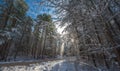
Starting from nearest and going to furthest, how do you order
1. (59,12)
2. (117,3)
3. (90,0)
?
(90,0) → (117,3) → (59,12)

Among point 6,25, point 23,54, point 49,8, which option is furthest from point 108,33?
point 23,54

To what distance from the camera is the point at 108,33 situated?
9.98ft

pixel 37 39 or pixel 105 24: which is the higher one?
pixel 37 39

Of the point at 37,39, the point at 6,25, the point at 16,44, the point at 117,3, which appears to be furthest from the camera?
the point at 37,39

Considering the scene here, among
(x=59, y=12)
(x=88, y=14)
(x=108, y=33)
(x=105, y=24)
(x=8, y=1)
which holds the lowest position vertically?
(x=108, y=33)

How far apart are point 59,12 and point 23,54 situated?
3466 centimetres

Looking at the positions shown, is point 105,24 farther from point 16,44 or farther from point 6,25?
point 16,44

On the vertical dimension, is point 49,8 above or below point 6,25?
below

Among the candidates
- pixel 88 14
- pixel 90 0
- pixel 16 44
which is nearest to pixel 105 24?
pixel 88 14

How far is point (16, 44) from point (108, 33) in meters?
27.6

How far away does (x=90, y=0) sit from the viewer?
2.85m

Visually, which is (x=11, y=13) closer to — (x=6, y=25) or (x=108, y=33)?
(x=6, y=25)

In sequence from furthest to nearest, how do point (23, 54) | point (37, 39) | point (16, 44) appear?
point (23, 54), point (37, 39), point (16, 44)

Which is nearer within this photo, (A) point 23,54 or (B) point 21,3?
(B) point 21,3
